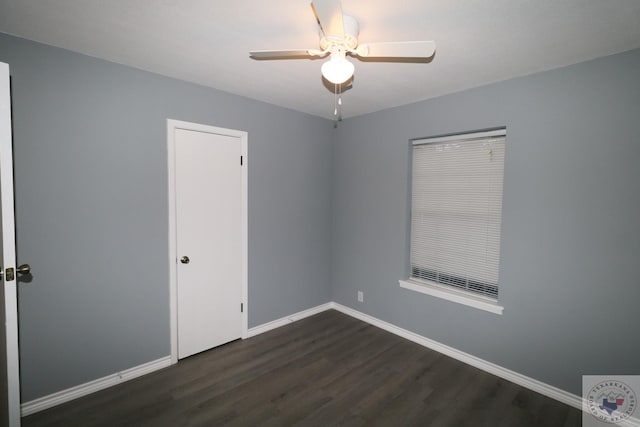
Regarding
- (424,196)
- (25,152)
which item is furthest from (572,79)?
(25,152)

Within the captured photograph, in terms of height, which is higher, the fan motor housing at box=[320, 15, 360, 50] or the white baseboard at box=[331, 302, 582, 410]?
the fan motor housing at box=[320, 15, 360, 50]

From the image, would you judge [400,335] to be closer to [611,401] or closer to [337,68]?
[611,401]

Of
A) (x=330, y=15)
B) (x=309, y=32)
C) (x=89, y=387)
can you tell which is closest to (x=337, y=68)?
A: (x=330, y=15)

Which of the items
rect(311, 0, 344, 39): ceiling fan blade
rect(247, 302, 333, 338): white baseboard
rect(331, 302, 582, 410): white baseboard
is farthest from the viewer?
rect(247, 302, 333, 338): white baseboard

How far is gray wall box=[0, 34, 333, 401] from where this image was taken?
1.99 m

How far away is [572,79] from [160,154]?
→ 10.6ft

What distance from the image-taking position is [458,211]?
2.90 m

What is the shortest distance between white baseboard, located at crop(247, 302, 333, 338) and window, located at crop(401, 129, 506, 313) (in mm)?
1213

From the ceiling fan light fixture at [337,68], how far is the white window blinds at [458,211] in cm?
171

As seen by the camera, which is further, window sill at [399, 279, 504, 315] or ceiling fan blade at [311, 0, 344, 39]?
window sill at [399, 279, 504, 315]

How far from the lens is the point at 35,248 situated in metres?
2.01

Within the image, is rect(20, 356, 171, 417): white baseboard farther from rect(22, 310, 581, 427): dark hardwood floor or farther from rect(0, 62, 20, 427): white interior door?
rect(0, 62, 20, 427): white interior door

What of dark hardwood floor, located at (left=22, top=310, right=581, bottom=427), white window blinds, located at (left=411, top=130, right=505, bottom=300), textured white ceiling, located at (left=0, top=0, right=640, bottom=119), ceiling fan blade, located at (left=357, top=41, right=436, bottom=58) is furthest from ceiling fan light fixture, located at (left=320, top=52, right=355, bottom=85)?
dark hardwood floor, located at (left=22, top=310, right=581, bottom=427)

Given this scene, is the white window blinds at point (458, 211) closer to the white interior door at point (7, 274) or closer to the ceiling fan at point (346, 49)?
the ceiling fan at point (346, 49)
